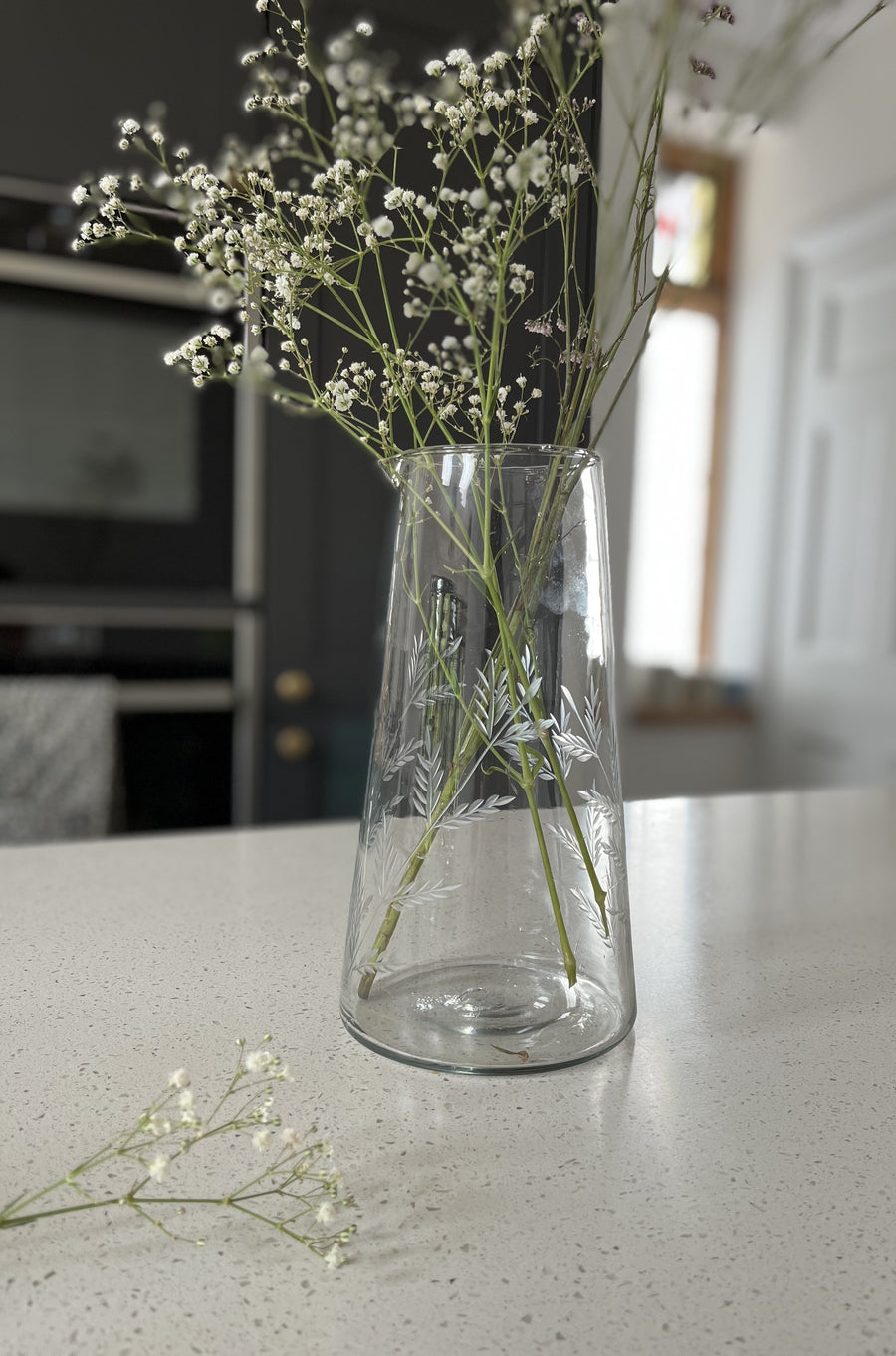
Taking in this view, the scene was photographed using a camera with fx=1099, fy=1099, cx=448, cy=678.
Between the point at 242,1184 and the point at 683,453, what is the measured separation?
3322 millimetres

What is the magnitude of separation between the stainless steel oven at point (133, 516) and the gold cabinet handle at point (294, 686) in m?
0.05

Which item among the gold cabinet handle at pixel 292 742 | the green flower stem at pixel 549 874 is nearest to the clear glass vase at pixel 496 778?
the green flower stem at pixel 549 874

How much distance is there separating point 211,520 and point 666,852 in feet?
3.91

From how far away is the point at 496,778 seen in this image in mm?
430

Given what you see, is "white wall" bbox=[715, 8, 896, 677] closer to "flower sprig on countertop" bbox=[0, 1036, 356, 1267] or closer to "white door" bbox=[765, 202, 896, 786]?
"white door" bbox=[765, 202, 896, 786]

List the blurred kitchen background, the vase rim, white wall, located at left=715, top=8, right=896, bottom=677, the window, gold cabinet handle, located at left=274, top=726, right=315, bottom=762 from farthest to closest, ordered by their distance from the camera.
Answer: the window, white wall, located at left=715, top=8, right=896, bottom=677, gold cabinet handle, located at left=274, top=726, right=315, bottom=762, the blurred kitchen background, the vase rim

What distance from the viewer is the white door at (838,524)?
2.94 m

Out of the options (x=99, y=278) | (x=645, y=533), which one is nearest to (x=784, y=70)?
Result: (x=99, y=278)

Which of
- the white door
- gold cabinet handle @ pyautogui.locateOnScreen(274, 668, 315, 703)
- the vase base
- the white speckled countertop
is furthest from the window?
the vase base

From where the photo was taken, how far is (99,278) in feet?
5.49

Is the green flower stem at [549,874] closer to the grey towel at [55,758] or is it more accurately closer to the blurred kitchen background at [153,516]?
the blurred kitchen background at [153,516]

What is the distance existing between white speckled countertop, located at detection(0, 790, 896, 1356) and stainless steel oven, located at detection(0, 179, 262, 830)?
42.5 inches

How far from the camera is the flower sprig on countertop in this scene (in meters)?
0.33

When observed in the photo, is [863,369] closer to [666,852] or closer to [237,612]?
[237,612]
